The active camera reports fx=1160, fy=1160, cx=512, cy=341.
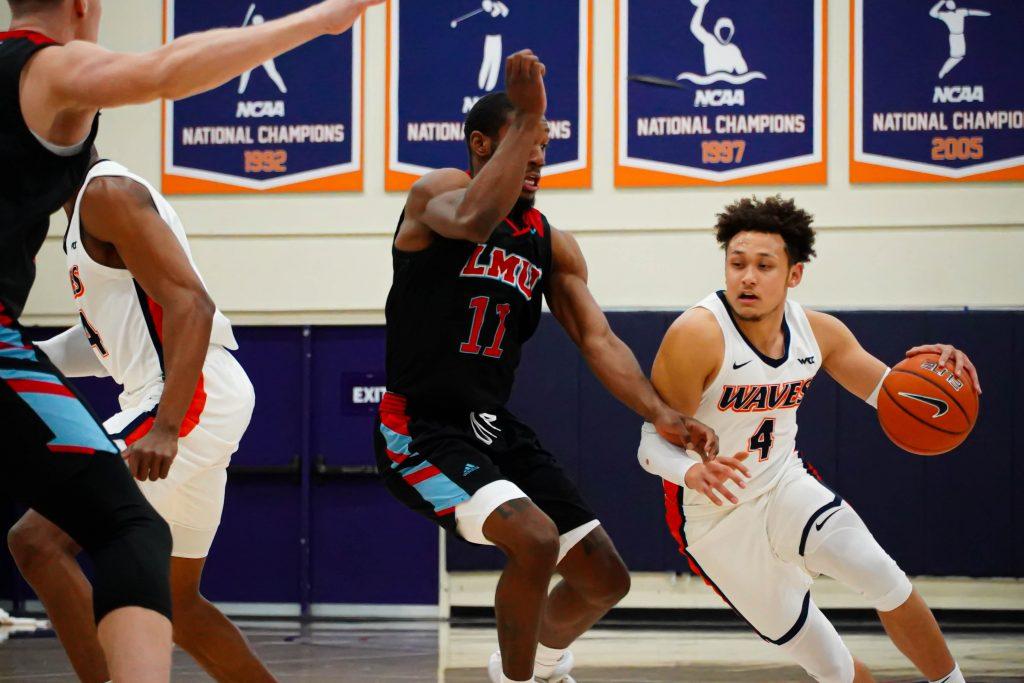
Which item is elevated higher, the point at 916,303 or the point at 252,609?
the point at 916,303

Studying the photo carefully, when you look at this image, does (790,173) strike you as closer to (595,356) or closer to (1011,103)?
(1011,103)

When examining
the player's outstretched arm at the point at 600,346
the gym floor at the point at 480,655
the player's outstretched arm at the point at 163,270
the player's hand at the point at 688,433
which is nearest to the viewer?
the player's outstretched arm at the point at 163,270

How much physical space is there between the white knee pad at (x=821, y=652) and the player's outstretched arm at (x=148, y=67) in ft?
8.37

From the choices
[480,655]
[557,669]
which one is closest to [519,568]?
[557,669]

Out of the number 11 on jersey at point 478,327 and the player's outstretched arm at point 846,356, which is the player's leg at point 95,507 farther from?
the player's outstretched arm at point 846,356

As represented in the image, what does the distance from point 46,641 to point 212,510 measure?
14.4ft

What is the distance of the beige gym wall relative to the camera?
329 inches

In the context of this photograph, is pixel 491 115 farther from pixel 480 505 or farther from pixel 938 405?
pixel 938 405

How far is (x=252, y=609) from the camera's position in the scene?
880 centimetres

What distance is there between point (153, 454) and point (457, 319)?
1.30 m

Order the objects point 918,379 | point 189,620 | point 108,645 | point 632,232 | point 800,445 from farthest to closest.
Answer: point 632,232, point 800,445, point 918,379, point 189,620, point 108,645

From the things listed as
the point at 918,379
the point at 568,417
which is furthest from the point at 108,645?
the point at 568,417

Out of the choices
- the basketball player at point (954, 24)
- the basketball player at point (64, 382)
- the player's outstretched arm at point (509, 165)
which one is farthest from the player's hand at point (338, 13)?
the basketball player at point (954, 24)

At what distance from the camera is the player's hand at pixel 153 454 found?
2.97 m
